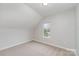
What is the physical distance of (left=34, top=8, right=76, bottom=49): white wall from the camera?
1.39 m

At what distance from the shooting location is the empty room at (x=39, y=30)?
136cm

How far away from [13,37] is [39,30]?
1.88ft

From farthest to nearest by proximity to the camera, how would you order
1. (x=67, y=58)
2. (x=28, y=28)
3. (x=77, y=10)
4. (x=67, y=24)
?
(x=28, y=28) < (x=67, y=24) < (x=77, y=10) < (x=67, y=58)

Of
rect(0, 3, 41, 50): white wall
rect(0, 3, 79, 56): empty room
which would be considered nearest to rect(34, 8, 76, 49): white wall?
rect(0, 3, 79, 56): empty room

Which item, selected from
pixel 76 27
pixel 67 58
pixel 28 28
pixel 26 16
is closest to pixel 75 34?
pixel 76 27

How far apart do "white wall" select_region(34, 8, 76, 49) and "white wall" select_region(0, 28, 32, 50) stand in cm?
24

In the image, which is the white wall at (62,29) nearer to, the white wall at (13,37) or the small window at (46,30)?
the small window at (46,30)

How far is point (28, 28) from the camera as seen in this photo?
162 centimetres

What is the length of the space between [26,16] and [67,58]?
3.68ft

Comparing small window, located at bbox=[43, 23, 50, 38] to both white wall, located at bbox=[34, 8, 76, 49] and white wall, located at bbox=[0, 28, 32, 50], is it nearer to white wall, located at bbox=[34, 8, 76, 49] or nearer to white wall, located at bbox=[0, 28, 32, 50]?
white wall, located at bbox=[34, 8, 76, 49]

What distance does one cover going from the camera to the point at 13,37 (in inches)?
67.4

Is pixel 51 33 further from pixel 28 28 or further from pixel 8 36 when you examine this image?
pixel 8 36

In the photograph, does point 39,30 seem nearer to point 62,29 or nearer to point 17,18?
point 62,29

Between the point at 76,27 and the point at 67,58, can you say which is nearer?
the point at 67,58
